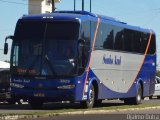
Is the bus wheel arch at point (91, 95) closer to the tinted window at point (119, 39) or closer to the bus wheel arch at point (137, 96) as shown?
the tinted window at point (119, 39)

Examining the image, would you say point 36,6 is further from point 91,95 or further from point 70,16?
point 70,16

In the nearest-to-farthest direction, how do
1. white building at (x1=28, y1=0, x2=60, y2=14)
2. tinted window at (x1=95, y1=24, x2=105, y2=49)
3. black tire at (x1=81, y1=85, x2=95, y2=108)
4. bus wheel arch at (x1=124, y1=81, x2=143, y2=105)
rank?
black tire at (x1=81, y1=85, x2=95, y2=108) < tinted window at (x1=95, y1=24, x2=105, y2=49) < bus wheel arch at (x1=124, y1=81, x2=143, y2=105) < white building at (x1=28, y1=0, x2=60, y2=14)

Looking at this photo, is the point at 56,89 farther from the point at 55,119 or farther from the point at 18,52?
the point at 55,119

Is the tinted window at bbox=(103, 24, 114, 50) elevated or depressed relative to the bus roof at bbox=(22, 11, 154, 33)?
depressed

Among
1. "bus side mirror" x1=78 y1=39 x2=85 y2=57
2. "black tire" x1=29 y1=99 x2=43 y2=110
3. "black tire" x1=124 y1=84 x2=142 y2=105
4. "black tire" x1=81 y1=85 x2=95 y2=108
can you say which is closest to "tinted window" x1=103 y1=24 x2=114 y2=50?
"black tire" x1=81 y1=85 x2=95 y2=108

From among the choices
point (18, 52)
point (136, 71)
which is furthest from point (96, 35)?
point (136, 71)

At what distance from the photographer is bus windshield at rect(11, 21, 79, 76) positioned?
24688 mm

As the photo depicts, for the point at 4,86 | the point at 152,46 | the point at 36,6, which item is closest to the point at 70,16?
the point at 4,86

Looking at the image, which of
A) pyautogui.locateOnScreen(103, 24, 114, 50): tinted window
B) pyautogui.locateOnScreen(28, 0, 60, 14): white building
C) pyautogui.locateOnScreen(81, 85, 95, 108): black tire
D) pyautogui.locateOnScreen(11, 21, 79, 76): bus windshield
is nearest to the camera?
pyautogui.locateOnScreen(11, 21, 79, 76): bus windshield

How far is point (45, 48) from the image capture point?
2498 centimetres

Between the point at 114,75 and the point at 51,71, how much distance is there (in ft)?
18.2

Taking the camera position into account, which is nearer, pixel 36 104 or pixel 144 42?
pixel 36 104

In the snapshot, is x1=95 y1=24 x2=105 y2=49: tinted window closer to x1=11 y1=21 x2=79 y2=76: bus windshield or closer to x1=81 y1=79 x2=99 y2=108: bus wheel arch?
x1=81 y1=79 x2=99 y2=108: bus wheel arch

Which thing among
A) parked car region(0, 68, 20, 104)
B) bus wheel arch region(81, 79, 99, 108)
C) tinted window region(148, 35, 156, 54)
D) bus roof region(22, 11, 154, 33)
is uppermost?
bus roof region(22, 11, 154, 33)
